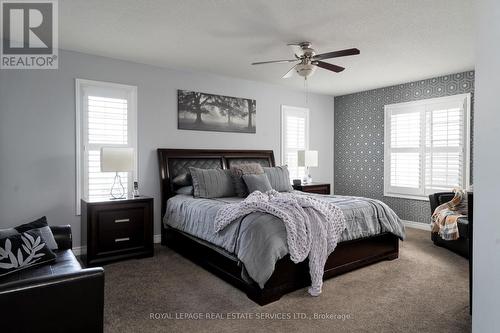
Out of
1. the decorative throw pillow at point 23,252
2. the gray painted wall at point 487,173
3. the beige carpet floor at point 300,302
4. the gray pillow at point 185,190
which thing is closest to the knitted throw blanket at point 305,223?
the beige carpet floor at point 300,302

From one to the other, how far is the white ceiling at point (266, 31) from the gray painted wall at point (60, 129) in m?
0.25

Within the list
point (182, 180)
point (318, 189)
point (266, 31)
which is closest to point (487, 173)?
point (266, 31)

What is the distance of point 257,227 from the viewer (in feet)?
9.11

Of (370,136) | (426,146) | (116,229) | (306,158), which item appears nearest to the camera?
(116,229)

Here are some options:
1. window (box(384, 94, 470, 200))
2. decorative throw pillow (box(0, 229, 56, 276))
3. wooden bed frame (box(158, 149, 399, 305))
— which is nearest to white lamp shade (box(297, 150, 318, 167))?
wooden bed frame (box(158, 149, 399, 305))

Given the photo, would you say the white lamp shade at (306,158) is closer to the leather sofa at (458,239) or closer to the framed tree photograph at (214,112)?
the framed tree photograph at (214,112)

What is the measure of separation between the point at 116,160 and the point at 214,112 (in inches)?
73.5

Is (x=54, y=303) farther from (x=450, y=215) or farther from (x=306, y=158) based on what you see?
(x=306, y=158)

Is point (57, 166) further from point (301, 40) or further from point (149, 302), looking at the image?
point (301, 40)

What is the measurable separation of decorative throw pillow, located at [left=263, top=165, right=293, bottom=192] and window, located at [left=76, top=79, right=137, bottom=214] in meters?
1.98

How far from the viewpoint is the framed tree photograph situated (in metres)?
4.93

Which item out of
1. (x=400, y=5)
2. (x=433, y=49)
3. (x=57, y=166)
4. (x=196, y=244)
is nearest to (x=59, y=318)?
(x=196, y=244)

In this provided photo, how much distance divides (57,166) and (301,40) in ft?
10.8

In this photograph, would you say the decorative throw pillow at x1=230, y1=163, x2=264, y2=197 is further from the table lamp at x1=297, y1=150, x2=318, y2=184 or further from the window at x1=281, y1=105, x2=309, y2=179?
the window at x1=281, y1=105, x2=309, y2=179
